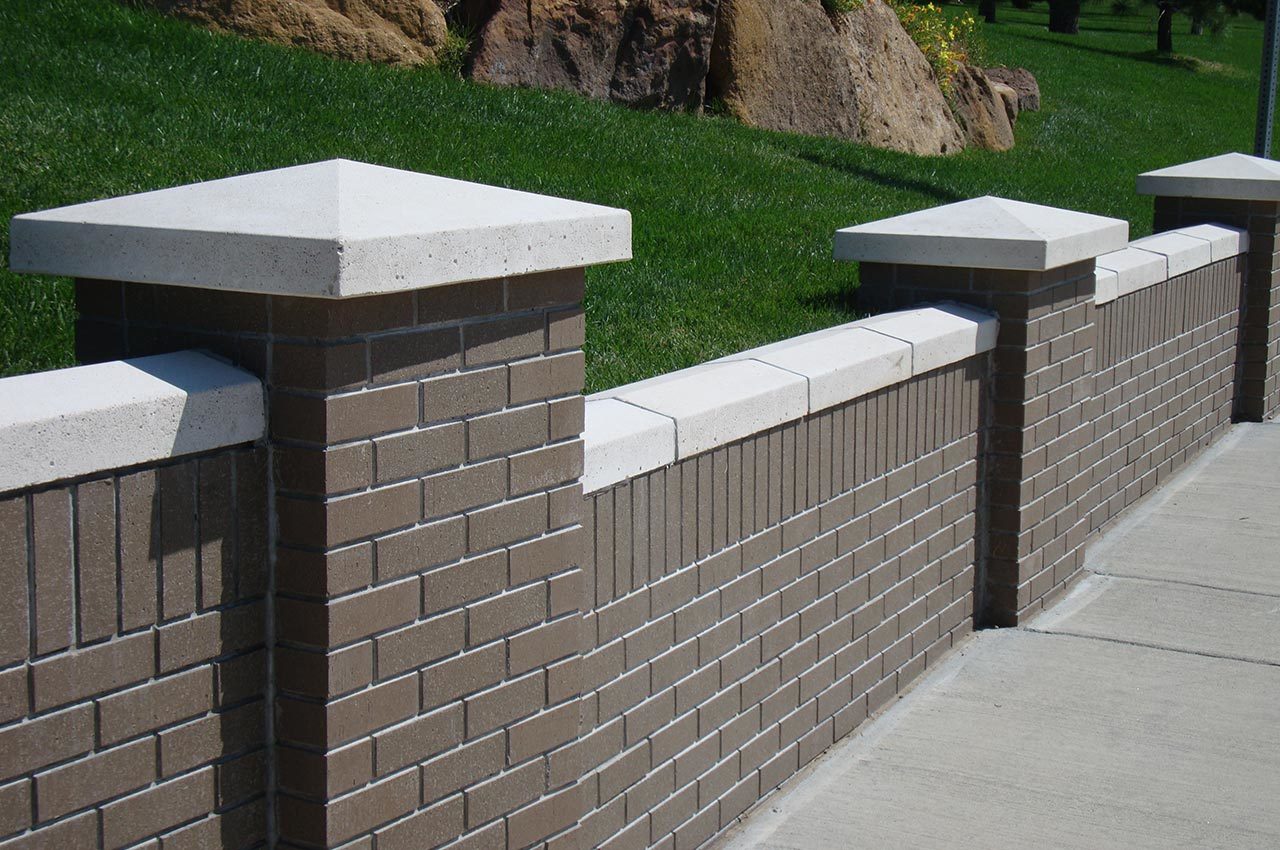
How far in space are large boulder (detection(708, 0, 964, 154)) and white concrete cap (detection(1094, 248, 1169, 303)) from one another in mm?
6506

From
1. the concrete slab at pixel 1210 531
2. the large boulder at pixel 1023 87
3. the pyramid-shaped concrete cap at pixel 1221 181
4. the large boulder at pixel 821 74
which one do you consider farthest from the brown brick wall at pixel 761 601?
the large boulder at pixel 1023 87

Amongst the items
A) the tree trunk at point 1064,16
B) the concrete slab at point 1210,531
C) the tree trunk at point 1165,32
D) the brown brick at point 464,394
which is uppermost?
the tree trunk at point 1064,16

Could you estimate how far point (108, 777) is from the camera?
2.42 metres

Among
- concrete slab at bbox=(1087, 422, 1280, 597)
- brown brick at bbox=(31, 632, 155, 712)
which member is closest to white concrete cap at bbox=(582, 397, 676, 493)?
brown brick at bbox=(31, 632, 155, 712)

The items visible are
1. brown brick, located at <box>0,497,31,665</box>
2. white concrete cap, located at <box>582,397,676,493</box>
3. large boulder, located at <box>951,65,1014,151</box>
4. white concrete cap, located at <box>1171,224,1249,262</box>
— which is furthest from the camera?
large boulder, located at <box>951,65,1014,151</box>

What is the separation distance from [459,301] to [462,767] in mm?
938

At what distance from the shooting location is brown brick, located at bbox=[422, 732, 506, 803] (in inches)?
115

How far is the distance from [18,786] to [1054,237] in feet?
13.8

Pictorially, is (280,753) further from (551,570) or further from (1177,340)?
(1177,340)

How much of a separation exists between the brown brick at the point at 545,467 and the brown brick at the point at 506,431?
25mm

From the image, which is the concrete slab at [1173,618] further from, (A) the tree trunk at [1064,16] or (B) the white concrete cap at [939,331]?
(A) the tree trunk at [1064,16]

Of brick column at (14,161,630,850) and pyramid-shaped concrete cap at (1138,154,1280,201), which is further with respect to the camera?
pyramid-shaped concrete cap at (1138,154,1280,201)

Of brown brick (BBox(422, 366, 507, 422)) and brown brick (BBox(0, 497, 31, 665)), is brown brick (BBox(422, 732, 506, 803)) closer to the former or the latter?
brown brick (BBox(422, 366, 507, 422))

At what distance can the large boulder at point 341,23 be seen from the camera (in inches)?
421
